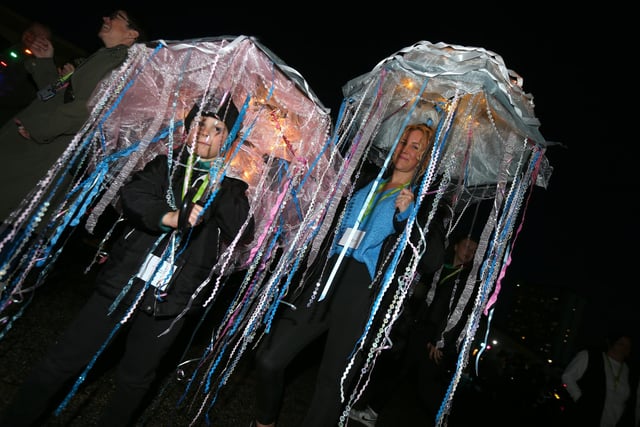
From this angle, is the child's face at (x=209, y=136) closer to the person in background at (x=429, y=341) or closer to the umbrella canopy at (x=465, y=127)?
the umbrella canopy at (x=465, y=127)

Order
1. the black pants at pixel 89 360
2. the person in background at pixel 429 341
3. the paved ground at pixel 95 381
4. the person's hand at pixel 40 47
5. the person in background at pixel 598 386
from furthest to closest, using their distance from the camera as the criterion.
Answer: the person in background at pixel 598 386, the person in background at pixel 429 341, the person's hand at pixel 40 47, the paved ground at pixel 95 381, the black pants at pixel 89 360

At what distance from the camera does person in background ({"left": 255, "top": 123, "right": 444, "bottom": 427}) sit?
6.14 feet

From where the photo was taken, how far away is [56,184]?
197cm

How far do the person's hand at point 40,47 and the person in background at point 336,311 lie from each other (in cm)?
236

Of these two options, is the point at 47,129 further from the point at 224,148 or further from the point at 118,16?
the point at 224,148

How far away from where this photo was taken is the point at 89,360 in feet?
5.02

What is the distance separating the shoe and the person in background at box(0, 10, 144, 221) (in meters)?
3.10

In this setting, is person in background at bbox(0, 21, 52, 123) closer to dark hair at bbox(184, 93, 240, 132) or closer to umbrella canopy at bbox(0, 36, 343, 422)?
umbrella canopy at bbox(0, 36, 343, 422)

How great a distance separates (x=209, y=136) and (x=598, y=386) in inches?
214

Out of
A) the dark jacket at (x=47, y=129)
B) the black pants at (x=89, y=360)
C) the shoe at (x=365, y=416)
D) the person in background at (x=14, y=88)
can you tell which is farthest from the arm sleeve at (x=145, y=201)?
the shoe at (x=365, y=416)

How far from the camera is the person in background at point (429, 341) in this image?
Result: 10.7 feet

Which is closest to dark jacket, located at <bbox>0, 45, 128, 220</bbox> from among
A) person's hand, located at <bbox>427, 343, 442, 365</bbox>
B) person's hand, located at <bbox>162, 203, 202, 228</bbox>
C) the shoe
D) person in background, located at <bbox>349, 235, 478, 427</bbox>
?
person's hand, located at <bbox>162, 203, 202, 228</bbox>

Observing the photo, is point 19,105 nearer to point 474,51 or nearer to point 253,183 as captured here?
point 253,183

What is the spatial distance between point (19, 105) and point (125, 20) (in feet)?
5.68
